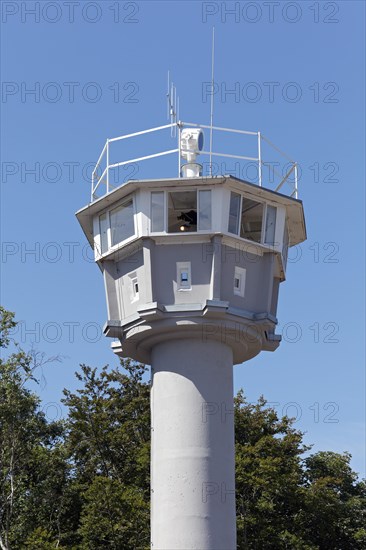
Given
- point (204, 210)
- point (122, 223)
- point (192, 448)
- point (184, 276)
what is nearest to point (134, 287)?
point (184, 276)

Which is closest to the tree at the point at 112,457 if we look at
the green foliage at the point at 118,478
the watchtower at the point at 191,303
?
the green foliage at the point at 118,478

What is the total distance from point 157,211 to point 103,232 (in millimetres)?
2303

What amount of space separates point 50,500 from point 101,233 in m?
21.2

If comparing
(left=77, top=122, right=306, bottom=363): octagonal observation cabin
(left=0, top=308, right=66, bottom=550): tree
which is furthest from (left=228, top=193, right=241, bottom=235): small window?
(left=0, top=308, right=66, bottom=550): tree

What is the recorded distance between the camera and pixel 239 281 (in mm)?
26281

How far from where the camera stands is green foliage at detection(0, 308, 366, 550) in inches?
1634

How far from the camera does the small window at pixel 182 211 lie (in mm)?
26656

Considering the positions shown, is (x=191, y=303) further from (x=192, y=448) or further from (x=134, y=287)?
(x=192, y=448)

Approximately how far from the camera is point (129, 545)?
4203 centimetres

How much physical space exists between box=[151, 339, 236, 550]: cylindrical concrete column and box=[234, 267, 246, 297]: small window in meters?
1.63

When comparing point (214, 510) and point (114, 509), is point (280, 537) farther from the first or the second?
point (214, 510)

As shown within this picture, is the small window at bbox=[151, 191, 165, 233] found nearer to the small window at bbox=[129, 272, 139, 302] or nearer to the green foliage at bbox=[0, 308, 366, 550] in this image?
the small window at bbox=[129, 272, 139, 302]

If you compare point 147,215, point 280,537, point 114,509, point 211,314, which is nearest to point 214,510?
point 211,314

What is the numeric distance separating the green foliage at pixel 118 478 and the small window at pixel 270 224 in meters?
16.6
